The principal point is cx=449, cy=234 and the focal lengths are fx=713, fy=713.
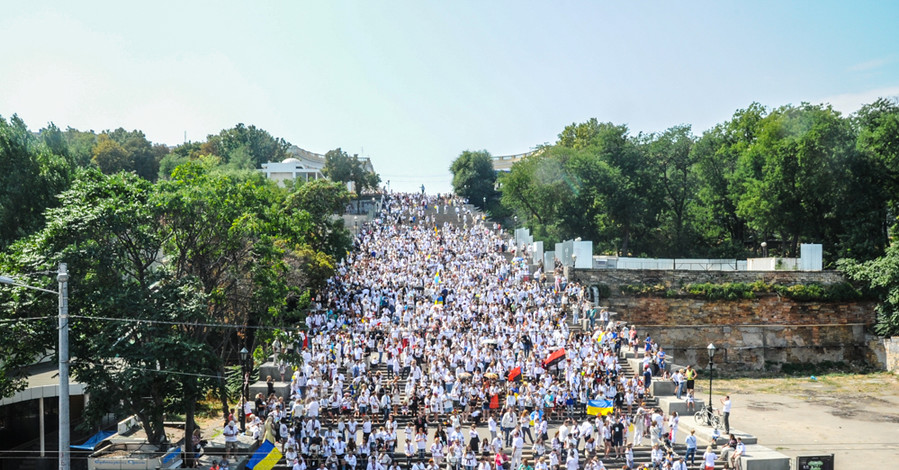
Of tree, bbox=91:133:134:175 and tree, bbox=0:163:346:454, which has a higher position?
tree, bbox=91:133:134:175

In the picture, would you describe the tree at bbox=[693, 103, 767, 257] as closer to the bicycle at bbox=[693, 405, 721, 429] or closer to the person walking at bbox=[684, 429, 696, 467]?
the bicycle at bbox=[693, 405, 721, 429]

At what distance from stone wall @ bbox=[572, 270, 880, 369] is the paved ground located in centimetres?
211

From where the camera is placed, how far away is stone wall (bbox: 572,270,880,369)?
3956cm

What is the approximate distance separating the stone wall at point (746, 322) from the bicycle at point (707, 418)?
16145 mm

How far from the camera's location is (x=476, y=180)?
236 feet

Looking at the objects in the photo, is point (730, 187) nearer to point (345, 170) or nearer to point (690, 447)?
point (690, 447)

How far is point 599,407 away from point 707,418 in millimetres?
3536

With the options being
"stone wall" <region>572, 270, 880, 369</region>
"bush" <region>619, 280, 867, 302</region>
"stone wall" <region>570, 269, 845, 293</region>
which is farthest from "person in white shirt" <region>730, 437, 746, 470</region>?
"stone wall" <region>570, 269, 845, 293</region>

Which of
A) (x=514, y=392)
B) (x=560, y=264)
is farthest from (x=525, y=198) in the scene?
(x=514, y=392)

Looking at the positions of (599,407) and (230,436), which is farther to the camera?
(599,407)

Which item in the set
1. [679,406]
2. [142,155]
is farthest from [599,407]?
[142,155]

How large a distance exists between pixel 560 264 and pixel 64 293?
2686 cm

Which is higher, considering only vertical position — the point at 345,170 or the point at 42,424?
the point at 345,170

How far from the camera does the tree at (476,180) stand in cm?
7169
